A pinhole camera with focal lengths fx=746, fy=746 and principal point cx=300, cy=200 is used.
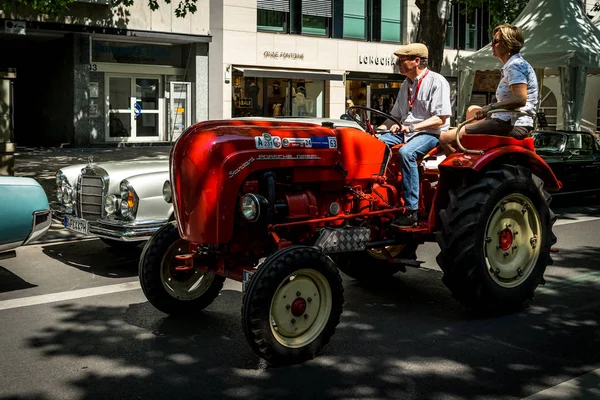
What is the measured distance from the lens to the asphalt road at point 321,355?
464 cm

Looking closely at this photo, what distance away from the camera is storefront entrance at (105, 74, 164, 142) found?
26.1 metres

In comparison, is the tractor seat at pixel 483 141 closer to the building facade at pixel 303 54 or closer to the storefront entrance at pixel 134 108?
the building facade at pixel 303 54

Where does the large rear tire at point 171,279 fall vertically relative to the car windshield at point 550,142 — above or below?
below

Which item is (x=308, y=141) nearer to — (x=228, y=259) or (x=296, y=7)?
(x=228, y=259)

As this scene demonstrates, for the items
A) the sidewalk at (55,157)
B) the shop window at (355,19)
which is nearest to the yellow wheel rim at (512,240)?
the sidewalk at (55,157)

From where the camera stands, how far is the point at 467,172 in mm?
6238

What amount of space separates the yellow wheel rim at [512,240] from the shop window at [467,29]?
94.7ft

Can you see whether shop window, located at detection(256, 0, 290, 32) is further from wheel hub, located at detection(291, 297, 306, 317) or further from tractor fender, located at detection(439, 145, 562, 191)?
wheel hub, located at detection(291, 297, 306, 317)

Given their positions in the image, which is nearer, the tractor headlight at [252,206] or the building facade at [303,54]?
the tractor headlight at [252,206]

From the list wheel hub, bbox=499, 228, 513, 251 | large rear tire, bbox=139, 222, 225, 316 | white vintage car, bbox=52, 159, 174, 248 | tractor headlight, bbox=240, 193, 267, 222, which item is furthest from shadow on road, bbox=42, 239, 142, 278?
wheel hub, bbox=499, 228, 513, 251

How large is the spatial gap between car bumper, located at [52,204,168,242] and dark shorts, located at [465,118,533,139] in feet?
11.1

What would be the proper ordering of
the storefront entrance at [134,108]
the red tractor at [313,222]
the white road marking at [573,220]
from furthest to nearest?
the storefront entrance at [134,108] < the white road marking at [573,220] < the red tractor at [313,222]

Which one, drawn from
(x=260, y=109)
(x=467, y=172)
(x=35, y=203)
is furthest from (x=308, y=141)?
(x=260, y=109)

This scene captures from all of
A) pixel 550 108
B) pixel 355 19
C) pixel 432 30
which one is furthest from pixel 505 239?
pixel 355 19
